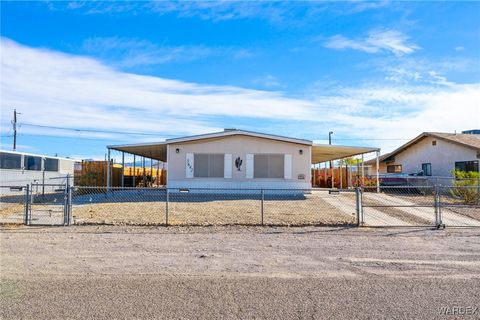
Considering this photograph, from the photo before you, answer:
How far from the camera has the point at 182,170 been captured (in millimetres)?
20266

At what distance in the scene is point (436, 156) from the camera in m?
26.3

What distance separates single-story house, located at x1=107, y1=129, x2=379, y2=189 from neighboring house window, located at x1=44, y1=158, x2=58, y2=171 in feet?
34.8

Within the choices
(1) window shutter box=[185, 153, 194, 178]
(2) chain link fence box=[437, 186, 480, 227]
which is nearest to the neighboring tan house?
(2) chain link fence box=[437, 186, 480, 227]

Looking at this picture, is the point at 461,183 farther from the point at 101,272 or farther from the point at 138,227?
the point at 101,272

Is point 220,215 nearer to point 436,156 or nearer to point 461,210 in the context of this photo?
point 461,210

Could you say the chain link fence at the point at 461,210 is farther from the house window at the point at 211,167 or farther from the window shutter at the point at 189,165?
the window shutter at the point at 189,165

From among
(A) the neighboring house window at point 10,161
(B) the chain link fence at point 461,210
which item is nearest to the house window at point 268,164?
(B) the chain link fence at point 461,210

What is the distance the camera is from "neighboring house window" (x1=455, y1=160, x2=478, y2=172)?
896 inches

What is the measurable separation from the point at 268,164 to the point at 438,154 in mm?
13290

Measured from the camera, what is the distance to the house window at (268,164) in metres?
20.2

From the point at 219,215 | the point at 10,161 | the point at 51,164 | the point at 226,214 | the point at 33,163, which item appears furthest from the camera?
the point at 51,164

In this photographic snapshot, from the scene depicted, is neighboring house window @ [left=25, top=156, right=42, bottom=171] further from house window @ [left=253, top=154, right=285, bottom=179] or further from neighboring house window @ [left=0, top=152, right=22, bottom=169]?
house window @ [left=253, top=154, right=285, bottom=179]

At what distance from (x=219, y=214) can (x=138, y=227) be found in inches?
128

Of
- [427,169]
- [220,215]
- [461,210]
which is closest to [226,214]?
[220,215]
